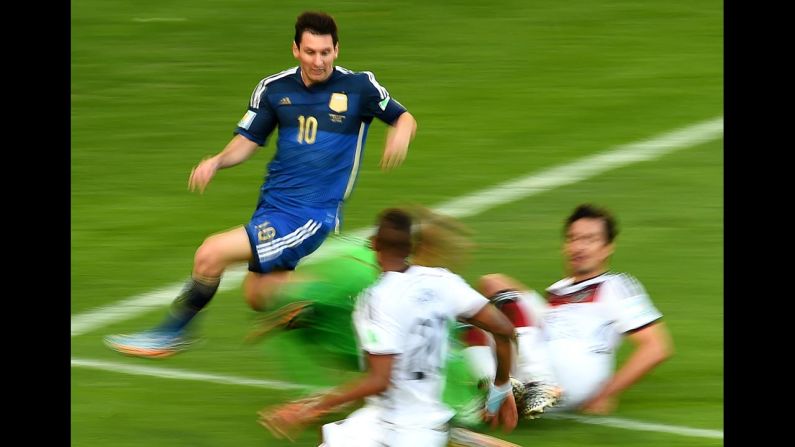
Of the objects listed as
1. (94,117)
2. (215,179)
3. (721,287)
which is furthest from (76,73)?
(721,287)

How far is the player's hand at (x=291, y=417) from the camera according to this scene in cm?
677

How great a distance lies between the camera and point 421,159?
11.9m

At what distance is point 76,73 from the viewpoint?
44.8 ft

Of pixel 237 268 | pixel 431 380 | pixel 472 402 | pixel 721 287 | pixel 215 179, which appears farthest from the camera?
pixel 215 179

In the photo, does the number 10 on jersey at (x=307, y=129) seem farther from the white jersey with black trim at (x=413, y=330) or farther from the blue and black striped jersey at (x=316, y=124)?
the white jersey with black trim at (x=413, y=330)

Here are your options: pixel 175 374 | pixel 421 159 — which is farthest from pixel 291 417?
pixel 421 159

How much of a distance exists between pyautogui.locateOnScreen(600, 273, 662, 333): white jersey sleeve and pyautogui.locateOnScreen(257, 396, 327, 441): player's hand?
156cm

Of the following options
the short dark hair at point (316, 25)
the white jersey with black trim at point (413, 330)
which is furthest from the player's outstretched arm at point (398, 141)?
the white jersey with black trim at point (413, 330)

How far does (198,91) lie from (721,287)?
5.62 metres

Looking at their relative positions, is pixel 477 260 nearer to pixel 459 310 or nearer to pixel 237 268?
pixel 237 268

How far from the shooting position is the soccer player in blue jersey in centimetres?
812

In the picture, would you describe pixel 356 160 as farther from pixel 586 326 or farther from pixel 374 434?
pixel 374 434

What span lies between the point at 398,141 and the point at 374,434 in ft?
6.41

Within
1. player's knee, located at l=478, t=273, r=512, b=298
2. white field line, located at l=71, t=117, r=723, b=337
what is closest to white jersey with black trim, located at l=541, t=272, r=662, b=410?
player's knee, located at l=478, t=273, r=512, b=298
